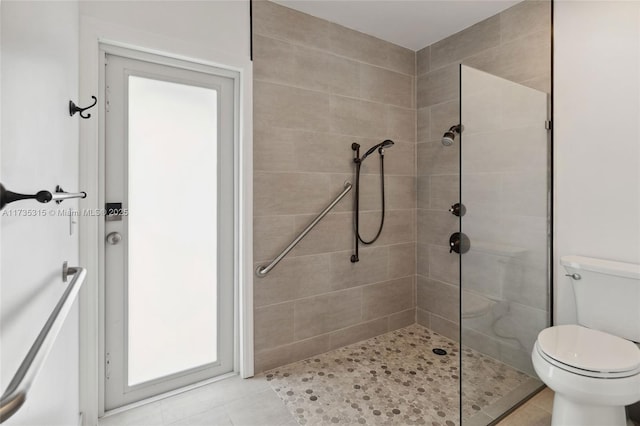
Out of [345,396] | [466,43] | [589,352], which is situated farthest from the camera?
[466,43]

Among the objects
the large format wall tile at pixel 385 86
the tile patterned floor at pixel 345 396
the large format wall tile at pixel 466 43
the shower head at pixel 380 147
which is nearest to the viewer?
the tile patterned floor at pixel 345 396

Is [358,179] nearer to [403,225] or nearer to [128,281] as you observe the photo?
[403,225]

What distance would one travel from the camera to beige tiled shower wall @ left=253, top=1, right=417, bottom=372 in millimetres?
2178

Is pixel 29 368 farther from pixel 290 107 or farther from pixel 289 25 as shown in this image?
pixel 289 25

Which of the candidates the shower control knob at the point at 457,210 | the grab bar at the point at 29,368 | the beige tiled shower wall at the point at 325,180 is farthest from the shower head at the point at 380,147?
the grab bar at the point at 29,368

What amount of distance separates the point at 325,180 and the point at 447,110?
1178mm

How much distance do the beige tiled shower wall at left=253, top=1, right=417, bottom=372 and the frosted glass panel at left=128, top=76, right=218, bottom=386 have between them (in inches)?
12.5

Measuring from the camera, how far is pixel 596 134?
73.7 inches

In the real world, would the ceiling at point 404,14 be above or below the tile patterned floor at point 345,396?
above

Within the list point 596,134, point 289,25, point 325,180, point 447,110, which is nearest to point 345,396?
point 325,180

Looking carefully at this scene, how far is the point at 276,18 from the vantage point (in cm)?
218

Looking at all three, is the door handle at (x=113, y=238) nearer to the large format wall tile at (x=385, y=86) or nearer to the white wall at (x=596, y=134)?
the large format wall tile at (x=385, y=86)

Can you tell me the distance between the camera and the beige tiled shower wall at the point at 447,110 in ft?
7.11

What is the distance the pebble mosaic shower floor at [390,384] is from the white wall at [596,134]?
2.51 ft
